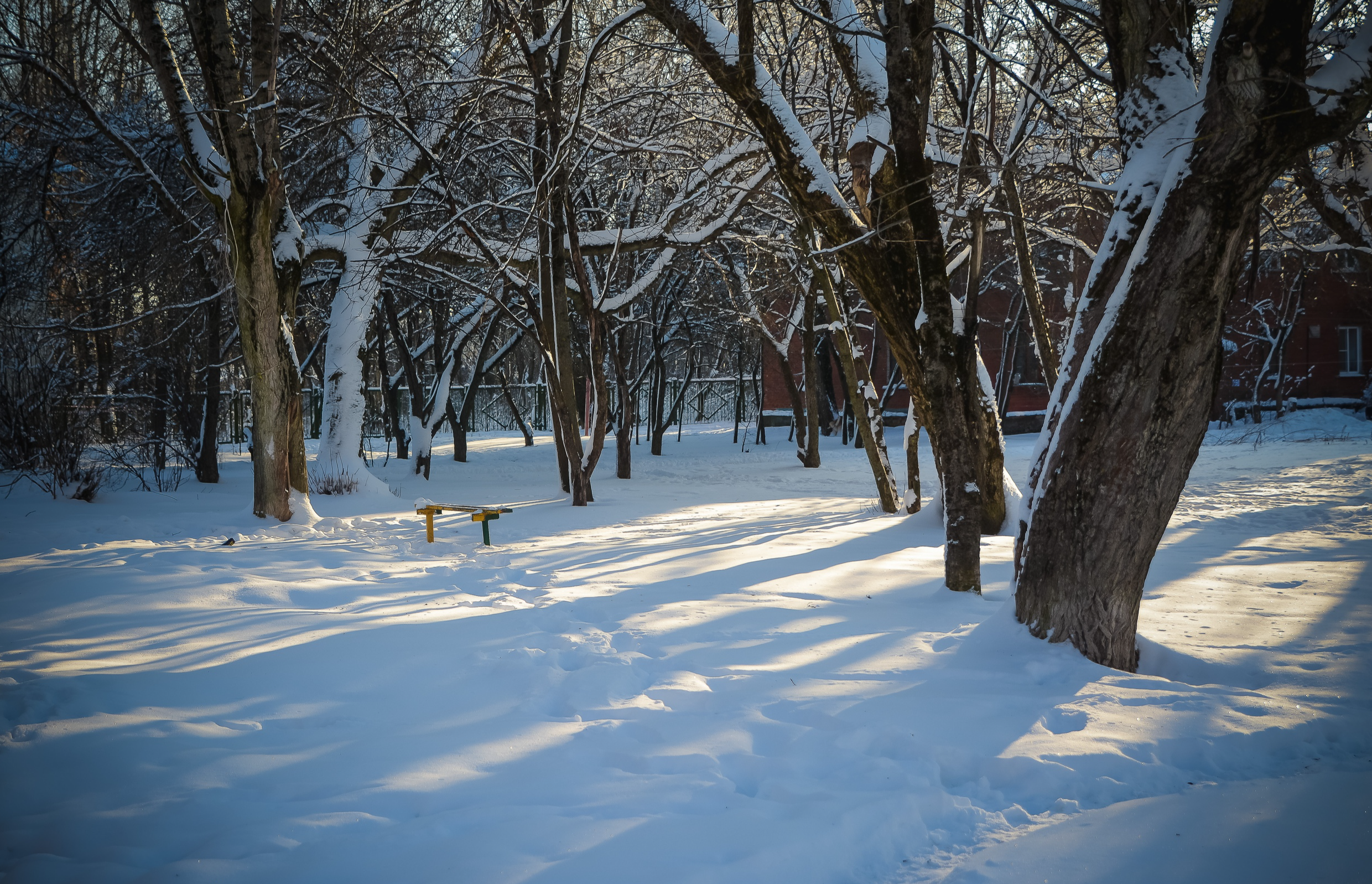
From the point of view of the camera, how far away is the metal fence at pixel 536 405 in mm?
25641

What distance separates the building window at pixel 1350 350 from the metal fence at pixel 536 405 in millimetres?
21316

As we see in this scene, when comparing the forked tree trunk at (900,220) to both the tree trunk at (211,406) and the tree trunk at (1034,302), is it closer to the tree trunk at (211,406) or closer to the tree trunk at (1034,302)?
the tree trunk at (1034,302)

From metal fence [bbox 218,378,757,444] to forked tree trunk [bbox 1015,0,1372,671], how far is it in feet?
68.3

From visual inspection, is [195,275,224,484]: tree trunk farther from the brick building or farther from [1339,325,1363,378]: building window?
[1339,325,1363,378]: building window

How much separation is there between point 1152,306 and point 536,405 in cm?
2869

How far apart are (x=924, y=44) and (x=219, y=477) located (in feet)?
41.4

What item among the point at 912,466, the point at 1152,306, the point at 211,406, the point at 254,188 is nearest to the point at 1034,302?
the point at 912,466

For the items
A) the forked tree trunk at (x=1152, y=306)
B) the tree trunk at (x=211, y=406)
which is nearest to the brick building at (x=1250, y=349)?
the tree trunk at (x=211, y=406)

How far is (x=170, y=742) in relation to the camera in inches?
108

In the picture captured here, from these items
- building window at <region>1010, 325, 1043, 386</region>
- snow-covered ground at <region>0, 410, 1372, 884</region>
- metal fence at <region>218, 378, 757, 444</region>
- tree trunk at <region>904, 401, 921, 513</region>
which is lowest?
snow-covered ground at <region>0, 410, 1372, 884</region>

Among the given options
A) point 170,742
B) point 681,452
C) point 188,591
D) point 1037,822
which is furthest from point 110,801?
point 681,452

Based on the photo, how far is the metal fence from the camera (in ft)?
84.1

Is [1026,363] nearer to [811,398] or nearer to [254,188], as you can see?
[811,398]

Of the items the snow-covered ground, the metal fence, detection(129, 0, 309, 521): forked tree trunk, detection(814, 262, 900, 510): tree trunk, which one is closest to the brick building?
the metal fence
